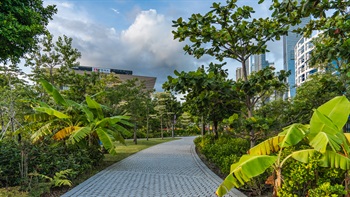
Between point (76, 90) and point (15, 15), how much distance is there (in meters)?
6.20

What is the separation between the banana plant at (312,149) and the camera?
402cm

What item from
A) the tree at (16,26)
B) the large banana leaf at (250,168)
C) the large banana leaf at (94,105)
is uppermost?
the tree at (16,26)

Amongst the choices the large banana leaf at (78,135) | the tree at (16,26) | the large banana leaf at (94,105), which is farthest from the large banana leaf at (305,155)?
the large banana leaf at (94,105)

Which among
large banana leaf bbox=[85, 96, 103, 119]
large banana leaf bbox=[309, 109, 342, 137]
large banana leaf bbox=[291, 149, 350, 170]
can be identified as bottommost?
large banana leaf bbox=[291, 149, 350, 170]

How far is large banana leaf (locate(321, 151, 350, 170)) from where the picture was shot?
156 inches

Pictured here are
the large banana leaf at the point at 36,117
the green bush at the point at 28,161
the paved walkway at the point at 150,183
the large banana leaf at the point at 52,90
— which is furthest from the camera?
the large banana leaf at the point at 36,117

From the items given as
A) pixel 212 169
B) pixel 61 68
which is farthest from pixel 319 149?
pixel 61 68

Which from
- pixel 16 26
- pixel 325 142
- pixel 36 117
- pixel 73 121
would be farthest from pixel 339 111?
pixel 36 117

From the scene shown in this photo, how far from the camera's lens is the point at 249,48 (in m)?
7.81

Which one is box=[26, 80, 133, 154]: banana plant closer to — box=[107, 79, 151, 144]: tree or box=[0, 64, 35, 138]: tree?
box=[0, 64, 35, 138]: tree

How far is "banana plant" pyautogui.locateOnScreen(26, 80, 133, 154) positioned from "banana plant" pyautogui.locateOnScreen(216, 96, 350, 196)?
530cm

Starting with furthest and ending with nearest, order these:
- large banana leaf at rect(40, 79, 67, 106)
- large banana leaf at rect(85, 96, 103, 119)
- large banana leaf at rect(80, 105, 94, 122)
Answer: large banana leaf at rect(85, 96, 103, 119), large banana leaf at rect(80, 105, 94, 122), large banana leaf at rect(40, 79, 67, 106)

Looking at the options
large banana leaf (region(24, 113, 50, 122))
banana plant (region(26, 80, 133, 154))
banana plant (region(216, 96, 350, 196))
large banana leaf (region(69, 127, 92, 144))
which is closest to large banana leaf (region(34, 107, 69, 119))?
banana plant (region(26, 80, 133, 154))

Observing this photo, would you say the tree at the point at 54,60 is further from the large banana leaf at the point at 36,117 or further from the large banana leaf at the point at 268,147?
the large banana leaf at the point at 268,147
